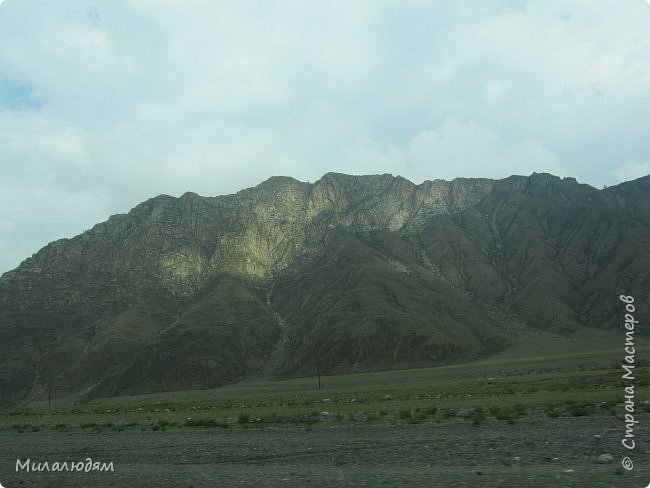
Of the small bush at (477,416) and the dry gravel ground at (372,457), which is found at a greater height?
the dry gravel ground at (372,457)

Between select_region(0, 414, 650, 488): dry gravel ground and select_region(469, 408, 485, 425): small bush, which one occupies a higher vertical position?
select_region(0, 414, 650, 488): dry gravel ground

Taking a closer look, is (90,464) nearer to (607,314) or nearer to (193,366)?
(193,366)

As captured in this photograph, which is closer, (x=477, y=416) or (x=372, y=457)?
(x=372, y=457)

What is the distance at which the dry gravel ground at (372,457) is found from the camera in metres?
14.1

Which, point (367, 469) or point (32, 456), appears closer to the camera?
point (367, 469)

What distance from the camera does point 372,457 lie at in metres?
18.1

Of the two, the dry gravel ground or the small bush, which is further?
the small bush

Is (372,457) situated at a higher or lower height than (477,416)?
higher

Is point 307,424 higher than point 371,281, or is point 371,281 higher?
point 371,281

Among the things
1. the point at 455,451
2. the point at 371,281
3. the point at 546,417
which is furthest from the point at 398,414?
the point at 371,281

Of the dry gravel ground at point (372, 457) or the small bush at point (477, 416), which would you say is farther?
the small bush at point (477, 416)

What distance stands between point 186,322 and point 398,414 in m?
166

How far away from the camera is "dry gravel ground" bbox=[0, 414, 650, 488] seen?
14141mm

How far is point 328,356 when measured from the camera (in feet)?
488
